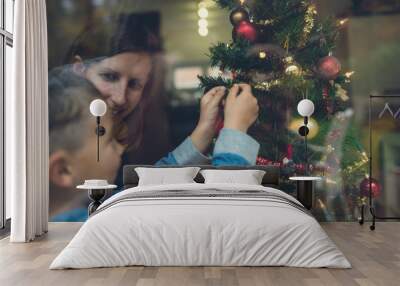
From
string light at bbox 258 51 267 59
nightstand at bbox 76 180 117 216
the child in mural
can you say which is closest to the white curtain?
nightstand at bbox 76 180 117 216

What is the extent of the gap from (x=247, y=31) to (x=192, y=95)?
1080 mm

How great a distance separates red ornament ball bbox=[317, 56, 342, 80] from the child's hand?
0.93m

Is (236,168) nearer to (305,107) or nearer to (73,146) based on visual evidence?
(305,107)

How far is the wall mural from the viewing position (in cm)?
677

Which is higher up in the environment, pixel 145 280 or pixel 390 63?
pixel 390 63

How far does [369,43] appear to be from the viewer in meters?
6.80

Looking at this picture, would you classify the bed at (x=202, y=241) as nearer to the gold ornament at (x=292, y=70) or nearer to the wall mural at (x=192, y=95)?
the wall mural at (x=192, y=95)

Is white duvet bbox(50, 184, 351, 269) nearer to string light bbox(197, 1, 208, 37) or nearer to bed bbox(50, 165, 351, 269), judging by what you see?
bed bbox(50, 165, 351, 269)

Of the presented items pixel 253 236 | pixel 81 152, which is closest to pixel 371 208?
pixel 253 236

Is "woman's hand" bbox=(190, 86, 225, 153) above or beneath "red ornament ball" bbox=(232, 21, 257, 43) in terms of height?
beneath

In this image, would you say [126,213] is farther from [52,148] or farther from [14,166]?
[52,148]

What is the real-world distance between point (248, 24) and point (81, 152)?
2704 millimetres

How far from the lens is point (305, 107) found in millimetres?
6426

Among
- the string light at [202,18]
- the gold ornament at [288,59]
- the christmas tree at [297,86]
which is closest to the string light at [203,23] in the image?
the string light at [202,18]
